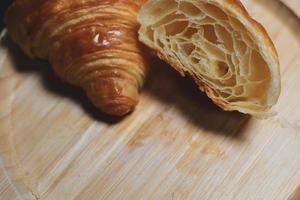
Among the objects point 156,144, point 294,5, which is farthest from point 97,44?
point 294,5

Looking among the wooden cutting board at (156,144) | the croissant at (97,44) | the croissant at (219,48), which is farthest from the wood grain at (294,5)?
the croissant at (97,44)

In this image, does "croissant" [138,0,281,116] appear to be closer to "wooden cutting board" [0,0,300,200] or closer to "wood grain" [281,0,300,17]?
"wooden cutting board" [0,0,300,200]

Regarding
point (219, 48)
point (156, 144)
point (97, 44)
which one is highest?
point (219, 48)

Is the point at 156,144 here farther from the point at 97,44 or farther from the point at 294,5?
the point at 294,5

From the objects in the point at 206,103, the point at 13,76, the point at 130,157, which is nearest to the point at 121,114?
the point at 130,157

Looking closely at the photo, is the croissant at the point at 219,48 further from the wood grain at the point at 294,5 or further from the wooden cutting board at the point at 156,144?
the wood grain at the point at 294,5
